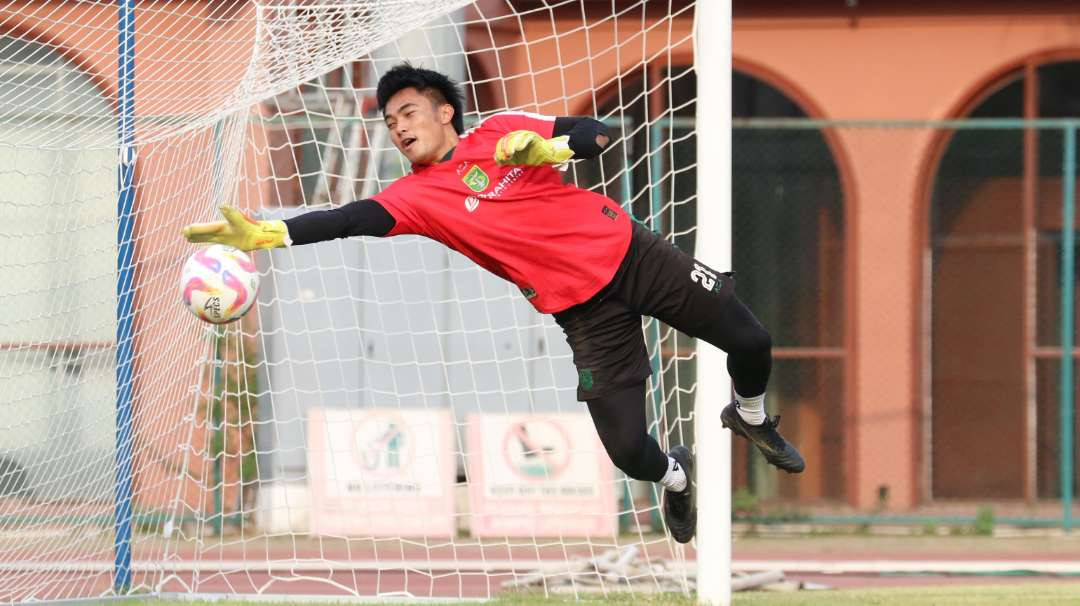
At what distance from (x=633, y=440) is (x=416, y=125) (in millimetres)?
1387

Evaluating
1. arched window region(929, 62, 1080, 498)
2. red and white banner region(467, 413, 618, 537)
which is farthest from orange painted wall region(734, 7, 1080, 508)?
red and white banner region(467, 413, 618, 537)

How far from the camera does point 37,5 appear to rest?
895 centimetres

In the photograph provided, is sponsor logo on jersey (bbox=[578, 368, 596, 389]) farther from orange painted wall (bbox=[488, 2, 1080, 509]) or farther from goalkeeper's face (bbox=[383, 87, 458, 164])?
orange painted wall (bbox=[488, 2, 1080, 509])

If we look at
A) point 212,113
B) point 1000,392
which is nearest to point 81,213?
point 212,113

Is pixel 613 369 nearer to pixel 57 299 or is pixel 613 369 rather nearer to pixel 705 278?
pixel 705 278

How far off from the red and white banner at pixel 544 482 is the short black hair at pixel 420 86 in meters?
4.58

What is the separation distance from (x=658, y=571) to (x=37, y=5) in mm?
4982

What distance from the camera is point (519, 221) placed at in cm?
528

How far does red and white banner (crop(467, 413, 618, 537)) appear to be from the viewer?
9.72 metres

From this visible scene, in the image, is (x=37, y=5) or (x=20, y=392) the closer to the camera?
(x=20, y=392)

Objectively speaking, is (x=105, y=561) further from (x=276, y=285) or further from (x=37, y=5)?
(x=37, y=5)

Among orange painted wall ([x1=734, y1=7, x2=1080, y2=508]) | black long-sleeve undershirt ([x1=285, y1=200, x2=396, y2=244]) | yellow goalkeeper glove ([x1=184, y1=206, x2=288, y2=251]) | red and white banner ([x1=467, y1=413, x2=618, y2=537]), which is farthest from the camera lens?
orange painted wall ([x1=734, y1=7, x2=1080, y2=508])

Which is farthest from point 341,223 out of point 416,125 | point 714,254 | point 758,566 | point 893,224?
point 893,224

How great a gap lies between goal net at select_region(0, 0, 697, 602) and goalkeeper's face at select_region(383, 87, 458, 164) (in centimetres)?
140
